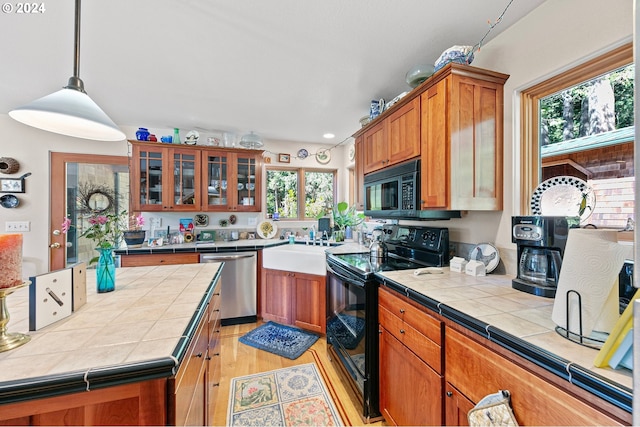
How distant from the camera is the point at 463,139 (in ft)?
4.85

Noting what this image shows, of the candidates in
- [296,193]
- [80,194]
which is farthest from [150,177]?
[296,193]

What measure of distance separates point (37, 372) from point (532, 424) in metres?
1.32

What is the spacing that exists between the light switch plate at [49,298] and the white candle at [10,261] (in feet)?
0.24

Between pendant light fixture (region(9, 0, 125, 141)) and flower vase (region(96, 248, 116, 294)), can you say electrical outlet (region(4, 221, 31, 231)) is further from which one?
flower vase (region(96, 248, 116, 294))

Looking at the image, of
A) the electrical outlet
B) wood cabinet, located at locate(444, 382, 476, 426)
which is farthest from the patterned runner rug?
the electrical outlet

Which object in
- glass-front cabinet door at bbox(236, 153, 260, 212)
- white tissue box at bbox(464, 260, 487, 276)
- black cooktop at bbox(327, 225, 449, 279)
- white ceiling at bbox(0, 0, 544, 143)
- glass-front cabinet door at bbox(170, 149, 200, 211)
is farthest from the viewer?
glass-front cabinet door at bbox(236, 153, 260, 212)

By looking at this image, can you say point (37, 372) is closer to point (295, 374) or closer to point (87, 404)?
point (87, 404)

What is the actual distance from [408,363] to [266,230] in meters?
2.61

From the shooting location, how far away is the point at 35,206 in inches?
114

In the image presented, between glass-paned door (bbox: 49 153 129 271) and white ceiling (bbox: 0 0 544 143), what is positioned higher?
white ceiling (bbox: 0 0 544 143)

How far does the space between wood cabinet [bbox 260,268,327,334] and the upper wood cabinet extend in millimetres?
1480

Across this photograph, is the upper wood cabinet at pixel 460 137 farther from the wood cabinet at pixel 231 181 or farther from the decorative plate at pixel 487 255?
the wood cabinet at pixel 231 181

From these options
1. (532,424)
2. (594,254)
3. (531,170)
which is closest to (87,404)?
(532,424)

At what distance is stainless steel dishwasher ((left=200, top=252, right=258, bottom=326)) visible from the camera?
9.43ft
